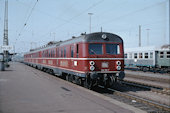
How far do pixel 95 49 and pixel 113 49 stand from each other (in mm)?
1226

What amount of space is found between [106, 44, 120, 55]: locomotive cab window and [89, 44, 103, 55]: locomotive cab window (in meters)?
0.46

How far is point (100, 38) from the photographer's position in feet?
40.7

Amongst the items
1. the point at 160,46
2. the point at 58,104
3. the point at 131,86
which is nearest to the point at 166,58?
the point at 160,46

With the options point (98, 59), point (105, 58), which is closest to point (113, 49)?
point (105, 58)

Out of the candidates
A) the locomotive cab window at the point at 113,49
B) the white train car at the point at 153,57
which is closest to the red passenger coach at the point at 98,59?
the locomotive cab window at the point at 113,49

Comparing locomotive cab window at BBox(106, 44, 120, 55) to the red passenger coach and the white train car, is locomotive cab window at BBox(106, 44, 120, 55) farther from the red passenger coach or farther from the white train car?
the white train car

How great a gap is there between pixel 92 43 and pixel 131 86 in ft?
15.8

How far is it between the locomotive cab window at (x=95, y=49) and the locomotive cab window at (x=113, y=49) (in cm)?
46

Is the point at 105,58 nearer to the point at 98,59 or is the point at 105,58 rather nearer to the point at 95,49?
the point at 98,59

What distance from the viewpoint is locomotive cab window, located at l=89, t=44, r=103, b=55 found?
12012 millimetres

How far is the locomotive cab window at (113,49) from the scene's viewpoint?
A: 12.5 metres

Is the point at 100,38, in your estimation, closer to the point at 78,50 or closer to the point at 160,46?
the point at 78,50

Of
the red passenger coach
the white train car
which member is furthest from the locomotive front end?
the white train car

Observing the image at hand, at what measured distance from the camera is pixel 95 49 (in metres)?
12.2
